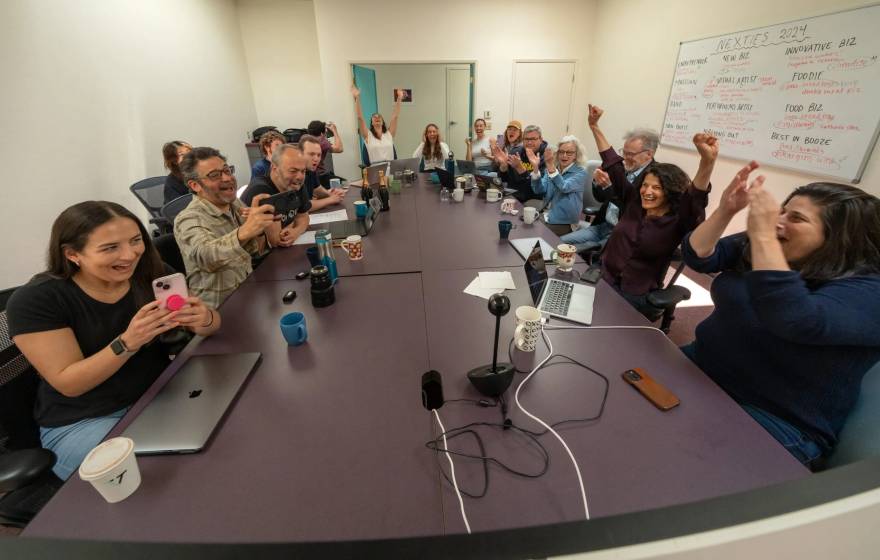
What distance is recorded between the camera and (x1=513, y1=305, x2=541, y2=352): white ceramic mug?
1.24 meters

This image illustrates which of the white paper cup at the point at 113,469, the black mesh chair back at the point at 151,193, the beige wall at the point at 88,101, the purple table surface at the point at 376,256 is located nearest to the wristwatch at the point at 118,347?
the white paper cup at the point at 113,469

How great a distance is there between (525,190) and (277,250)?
275cm

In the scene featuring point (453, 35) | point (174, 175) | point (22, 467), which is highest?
point (453, 35)

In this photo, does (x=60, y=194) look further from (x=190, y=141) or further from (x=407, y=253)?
(x=407, y=253)

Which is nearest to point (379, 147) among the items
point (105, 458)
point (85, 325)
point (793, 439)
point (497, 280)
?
point (497, 280)

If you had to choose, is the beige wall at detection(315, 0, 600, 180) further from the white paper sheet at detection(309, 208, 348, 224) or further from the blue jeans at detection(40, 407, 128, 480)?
the blue jeans at detection(40, 407, 128, 480)

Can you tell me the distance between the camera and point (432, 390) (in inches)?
37.5

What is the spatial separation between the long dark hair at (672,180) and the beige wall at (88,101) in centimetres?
391

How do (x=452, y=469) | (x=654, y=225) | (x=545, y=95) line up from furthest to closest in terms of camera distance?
(x=545, y=95)
(x=654, y=225)
(x=452, y=469)

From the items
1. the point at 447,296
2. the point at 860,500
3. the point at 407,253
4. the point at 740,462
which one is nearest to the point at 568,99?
the point at 407,253

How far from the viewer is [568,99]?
5.93m

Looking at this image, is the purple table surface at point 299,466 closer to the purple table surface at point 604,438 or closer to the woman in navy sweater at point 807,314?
the purple table surface at point 604,438

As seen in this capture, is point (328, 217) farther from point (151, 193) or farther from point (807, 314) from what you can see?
point (807, 314)

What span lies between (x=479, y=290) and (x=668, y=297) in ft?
2.83
